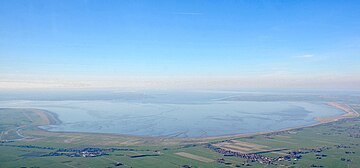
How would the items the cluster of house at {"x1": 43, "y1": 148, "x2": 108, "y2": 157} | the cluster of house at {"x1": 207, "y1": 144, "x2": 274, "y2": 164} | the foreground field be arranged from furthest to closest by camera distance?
the cluster of house at {"x1": 43, "y1": 148, "x2": 108, "y2": 157}, the cluster of house at {"x1": 207, "y1": 144, "x2": 274, "y2": 164}, the foreground field

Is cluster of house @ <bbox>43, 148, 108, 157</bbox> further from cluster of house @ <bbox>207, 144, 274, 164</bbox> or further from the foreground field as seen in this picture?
cluster of house @ <bbox>207, 144, 274, 164</bbox>

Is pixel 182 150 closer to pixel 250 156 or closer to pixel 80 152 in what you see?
pixel 250 156

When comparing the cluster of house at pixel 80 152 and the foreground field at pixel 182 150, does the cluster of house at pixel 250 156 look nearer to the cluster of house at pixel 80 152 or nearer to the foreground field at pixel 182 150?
the foreground field at pixel 182 150

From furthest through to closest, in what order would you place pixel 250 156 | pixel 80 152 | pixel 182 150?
1. pixel 182 150
2. pixel 80 152
3. pixel 250 156

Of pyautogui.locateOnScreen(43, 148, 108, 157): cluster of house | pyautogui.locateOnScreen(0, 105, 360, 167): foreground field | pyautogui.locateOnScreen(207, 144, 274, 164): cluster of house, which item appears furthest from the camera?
pyautogui.locateOnScreen(43, 148, 108, 157): cluster of house

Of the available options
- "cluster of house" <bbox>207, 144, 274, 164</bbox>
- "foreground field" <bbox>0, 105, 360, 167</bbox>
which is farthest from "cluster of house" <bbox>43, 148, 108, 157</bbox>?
"cluster of house" <bbox>207, 144, 274, 164</bbox>

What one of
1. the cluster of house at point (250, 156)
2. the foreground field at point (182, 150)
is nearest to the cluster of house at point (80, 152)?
the foreground field at point (182, 150)

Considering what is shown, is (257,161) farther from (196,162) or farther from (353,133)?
(353,133)

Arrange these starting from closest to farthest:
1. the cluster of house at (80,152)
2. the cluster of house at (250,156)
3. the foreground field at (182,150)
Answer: the foreground field at (182,150)
the cluster of house at (250,156)
the cluster of house at (80,152)

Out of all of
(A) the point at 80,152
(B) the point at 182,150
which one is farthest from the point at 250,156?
(A) the point at 80,152

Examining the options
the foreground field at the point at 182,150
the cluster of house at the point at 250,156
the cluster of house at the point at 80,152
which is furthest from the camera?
the cluster of house at the point at 80,152
